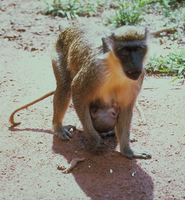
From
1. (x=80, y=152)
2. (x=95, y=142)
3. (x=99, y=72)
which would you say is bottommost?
(x=80, y=152)

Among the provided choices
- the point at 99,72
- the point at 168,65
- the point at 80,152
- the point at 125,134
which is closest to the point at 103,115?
the point at 125,134

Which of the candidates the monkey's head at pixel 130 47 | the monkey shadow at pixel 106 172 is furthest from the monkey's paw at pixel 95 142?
the monkey's head at pixel 130 47

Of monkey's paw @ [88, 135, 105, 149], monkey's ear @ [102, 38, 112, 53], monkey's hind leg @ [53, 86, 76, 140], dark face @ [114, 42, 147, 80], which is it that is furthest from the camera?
monkey's hind leg @ [53, 86, 76, 140]

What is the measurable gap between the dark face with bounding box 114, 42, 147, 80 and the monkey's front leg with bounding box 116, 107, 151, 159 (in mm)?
1018

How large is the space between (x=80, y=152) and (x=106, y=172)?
0.66 meters

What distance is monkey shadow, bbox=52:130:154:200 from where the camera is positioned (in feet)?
14.0

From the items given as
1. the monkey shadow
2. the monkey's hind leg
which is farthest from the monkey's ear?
the monkey shadow

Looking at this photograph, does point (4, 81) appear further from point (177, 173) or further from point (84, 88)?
point (177, 173)

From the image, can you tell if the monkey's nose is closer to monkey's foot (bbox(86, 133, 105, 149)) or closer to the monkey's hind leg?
monkey's foot (bbox(86, 133, 105, 149))

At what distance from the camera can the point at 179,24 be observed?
10359 millimetres

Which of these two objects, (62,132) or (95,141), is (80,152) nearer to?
(95,141)

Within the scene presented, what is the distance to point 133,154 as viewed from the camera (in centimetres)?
512

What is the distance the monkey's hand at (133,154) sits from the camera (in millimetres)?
5039

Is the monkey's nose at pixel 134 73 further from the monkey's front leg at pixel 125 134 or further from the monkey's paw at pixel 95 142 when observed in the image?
the monkey's paw at pixel 95 142
